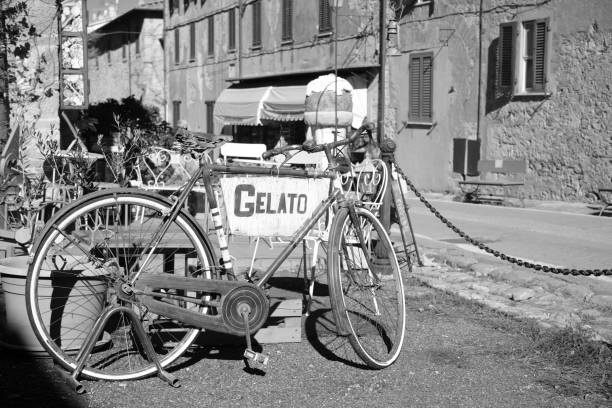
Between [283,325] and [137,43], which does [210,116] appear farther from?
[283,325]

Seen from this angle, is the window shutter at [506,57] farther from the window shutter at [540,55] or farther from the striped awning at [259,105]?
the striped awning at [259,105]

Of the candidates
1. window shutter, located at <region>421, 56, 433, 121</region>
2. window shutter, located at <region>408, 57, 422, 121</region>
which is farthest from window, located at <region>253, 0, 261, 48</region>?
window shutter, located at <region>421, 56, 433, 121</region>

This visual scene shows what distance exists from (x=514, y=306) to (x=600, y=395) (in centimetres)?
216

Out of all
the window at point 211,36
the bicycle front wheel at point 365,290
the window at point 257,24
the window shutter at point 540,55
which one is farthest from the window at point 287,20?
the bicycle front wheel at point 365,290

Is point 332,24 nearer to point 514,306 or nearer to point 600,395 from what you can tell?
point 514,306

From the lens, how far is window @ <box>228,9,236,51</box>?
33.7 meters

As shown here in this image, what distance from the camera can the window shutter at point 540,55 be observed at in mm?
18078

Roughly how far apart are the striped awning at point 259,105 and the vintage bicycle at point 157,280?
20.2 meters

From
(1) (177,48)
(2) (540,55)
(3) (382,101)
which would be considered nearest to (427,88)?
(2) (540,55)

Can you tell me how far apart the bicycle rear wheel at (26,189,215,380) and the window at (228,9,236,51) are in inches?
1165

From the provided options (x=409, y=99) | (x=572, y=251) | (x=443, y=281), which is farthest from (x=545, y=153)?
(x=443, y=281)

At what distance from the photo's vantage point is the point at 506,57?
1884cm

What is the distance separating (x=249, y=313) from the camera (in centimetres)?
442

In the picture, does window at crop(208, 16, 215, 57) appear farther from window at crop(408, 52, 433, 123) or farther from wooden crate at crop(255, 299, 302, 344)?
wooden crate at crop(255, 299, 302, 344)
